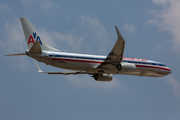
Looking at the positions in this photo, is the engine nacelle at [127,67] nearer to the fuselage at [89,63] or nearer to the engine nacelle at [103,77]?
the fuselage at [89,63]

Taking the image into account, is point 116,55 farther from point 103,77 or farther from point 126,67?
point 103,77

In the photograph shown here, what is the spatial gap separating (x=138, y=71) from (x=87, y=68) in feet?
27.3

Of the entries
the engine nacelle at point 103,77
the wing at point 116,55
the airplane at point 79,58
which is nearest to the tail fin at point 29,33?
the airplane at point 79,58

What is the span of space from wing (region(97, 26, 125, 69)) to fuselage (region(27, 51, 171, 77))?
898 mm

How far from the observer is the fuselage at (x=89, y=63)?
32.8 meters

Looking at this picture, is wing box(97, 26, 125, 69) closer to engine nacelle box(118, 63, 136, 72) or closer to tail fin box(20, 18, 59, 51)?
engine nacelle box(118, 63, 136, 72)

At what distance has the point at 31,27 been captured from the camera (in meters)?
34.1

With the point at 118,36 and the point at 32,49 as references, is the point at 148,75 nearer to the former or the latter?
the point at 118,36

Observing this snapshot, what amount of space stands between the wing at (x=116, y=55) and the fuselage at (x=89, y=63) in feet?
2.95

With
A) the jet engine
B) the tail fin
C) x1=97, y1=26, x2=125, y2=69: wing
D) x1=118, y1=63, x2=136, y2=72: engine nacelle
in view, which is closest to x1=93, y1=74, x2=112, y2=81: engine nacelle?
x1=97, y1=26, x2=125, y2=69: wing

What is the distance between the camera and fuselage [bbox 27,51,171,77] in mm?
32844

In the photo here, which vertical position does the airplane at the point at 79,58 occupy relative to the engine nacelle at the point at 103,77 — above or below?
above

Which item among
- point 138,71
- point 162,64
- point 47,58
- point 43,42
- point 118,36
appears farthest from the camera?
point 162,64

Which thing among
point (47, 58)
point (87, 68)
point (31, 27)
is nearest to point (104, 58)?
point (87, 68)
